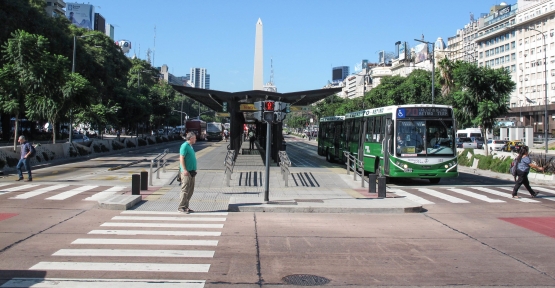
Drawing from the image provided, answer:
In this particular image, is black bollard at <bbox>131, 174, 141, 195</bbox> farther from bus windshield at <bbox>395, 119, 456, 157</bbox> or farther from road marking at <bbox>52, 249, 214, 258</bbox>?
bus windshield at <bbox>395, 119, 456, 157</bbox>

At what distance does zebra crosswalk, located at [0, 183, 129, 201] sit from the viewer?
15.2 meters

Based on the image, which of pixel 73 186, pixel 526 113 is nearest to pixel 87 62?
pixel 73 186

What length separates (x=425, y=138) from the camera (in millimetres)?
19688

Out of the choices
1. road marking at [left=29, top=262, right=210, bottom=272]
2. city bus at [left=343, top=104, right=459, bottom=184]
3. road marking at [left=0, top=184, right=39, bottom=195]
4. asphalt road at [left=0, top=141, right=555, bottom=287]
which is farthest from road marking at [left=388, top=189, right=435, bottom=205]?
road marking at [left=0, top=184, right=39, bottom=195]

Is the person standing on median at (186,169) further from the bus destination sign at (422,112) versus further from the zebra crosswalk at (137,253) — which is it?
the bus destination sign at (422,112)

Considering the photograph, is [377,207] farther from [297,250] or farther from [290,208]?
[297,250]

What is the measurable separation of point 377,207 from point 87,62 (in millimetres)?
47435

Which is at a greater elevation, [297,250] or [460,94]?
[460,94]

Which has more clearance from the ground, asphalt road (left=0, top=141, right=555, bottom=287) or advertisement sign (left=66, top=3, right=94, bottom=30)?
advertisement sign (left=66, top=3, right=94, bottom=30)

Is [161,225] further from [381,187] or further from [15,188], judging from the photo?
[15,188]

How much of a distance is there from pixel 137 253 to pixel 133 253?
0.06m

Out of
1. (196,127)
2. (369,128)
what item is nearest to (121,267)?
(369,128)

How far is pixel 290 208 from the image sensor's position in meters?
13.2

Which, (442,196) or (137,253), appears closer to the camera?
(137,253)
